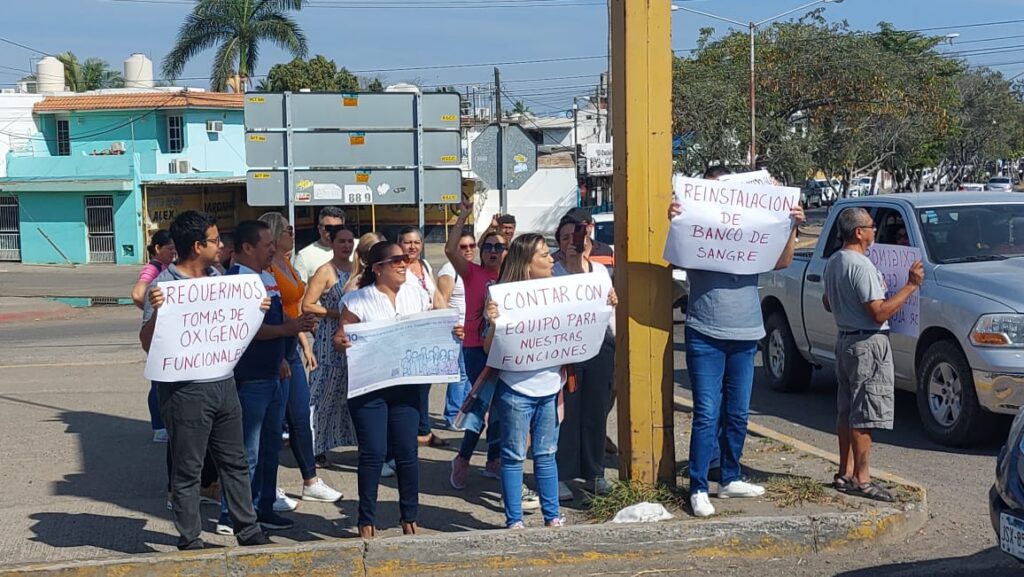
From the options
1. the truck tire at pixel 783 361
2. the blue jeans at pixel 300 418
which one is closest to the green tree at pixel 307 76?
the truck tire at pixel 783 361

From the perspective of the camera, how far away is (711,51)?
40531 mm

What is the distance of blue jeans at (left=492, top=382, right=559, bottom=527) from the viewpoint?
5.89 m

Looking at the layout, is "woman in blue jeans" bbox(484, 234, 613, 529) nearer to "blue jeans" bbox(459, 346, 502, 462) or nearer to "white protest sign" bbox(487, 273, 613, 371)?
"white protest sign" bbox(487, 273, 613, 371)

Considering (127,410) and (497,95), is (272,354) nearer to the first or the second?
(127,410)

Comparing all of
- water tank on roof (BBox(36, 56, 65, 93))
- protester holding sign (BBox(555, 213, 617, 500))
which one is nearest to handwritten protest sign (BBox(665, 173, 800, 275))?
protester holding sign (BBox(555, 213, 617, 500))

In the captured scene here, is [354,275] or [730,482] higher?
[354,275]

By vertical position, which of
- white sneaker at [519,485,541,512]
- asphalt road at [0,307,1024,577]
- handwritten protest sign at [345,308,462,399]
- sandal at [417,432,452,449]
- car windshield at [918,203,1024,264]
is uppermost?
car windshield at [918,203,1024,264]

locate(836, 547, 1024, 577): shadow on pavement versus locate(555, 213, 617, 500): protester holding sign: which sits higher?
locate(555, 213, 617, 500): protester holding sign

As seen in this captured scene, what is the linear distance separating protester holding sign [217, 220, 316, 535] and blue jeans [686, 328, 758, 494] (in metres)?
2.19

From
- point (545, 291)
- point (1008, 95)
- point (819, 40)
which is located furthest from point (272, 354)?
point (1008, 95)

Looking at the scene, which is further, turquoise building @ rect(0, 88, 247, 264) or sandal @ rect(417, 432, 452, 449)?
turquoise building @ rect(0, 88, 247, 264)

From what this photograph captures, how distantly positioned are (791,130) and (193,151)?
2108 centimetres

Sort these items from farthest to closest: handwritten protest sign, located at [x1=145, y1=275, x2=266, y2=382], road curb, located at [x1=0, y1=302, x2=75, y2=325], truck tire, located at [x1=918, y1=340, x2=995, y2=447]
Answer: road curb, located at [x1=0, y1=302, x2=75, y2=325], truck tire, located at [x1=918, y1=340, x2=995, y2=447], handwritten protest sign, located at [x1=145, y1=275, x2=266, y2=382]

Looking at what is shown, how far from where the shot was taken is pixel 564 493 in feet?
22.5
